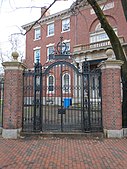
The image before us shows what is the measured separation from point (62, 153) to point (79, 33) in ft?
68.8

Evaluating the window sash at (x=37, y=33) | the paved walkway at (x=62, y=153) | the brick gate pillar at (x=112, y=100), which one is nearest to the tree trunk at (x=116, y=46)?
the brick gate pillar at (x=112, y=100)

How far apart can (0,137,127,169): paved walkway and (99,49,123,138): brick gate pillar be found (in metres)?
0.53

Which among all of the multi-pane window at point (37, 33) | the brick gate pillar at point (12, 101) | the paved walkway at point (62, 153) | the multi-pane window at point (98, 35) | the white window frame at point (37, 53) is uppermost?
the multi-pane window at point (37, 33)

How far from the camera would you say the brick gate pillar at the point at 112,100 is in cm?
809

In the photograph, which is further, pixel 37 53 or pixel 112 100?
pixel 37 53

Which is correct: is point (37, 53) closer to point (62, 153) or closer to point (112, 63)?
point (112, 63)

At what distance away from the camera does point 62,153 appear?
19.8 ft

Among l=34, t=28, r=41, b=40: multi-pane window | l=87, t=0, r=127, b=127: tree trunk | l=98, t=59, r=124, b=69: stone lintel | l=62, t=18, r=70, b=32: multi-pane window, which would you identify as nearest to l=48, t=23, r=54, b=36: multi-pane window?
l=34, t=28, r=41, b=40: multi-pane window

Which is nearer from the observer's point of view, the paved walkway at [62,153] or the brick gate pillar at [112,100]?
the paved walkway at [62,153]

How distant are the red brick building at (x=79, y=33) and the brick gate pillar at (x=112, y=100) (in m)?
10.7

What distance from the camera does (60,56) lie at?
9.45m

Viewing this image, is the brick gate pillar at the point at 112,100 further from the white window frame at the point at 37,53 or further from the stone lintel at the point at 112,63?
the white window frame at the point at 37,53

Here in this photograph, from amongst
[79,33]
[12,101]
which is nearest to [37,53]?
[79,33]

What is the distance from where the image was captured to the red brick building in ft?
67.8
